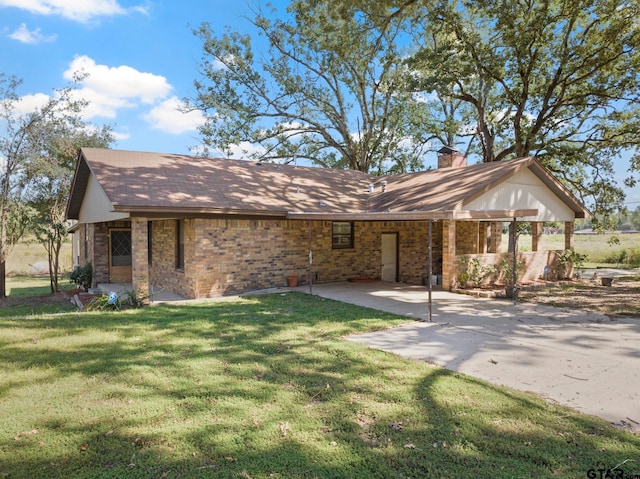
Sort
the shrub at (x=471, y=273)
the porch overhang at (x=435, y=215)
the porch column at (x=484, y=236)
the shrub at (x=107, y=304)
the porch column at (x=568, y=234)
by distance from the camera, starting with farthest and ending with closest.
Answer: the porch column at (x=484, y=236) < the porch column at (x=568, y=234) < the shrub at (x=471, y=273) < the shrub at (x=107, y=304) < the porch overhang at (x=435, y=215)

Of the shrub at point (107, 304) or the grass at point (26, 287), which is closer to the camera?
the shrub at point (107, 304)

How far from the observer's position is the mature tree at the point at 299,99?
24594 mm

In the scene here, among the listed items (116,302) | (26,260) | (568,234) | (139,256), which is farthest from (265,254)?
(26,260)

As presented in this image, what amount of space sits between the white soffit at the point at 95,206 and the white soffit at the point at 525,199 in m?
10.1

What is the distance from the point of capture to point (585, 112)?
19.0 metres

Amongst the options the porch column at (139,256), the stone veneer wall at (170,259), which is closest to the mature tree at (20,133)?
the stone veneer wall at (170,259)

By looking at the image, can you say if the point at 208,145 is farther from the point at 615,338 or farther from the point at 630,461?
the point at 630,461

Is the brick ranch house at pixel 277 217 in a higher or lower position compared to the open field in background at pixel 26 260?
higher

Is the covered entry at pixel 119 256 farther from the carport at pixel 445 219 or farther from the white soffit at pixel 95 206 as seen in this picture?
the carport at pixel 445 219

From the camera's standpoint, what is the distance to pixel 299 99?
85.7ft

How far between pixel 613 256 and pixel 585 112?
35.5 feet

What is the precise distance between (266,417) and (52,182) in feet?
76.5

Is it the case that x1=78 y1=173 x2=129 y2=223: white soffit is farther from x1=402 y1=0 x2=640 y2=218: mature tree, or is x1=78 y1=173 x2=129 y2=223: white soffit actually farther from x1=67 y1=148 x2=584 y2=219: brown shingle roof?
x1=402 y1=0 x2=640 y2=218: mature tree

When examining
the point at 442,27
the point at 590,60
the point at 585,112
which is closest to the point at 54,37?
the point at 442,27
